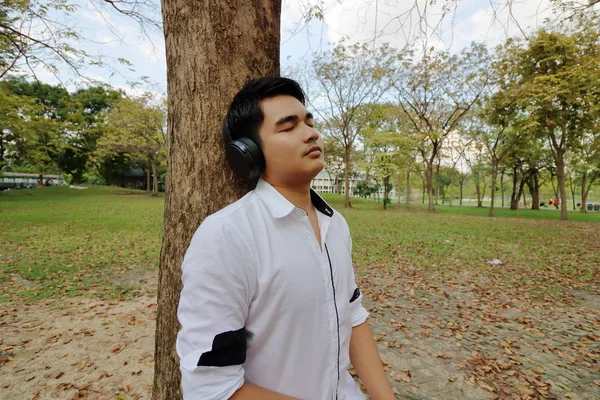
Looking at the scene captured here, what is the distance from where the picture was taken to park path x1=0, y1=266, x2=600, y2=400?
3.23 metres

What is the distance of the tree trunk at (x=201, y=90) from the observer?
4.98 feet

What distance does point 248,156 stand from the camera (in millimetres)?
1310

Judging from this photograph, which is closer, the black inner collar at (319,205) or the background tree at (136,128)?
the black inner collar at (319,205)

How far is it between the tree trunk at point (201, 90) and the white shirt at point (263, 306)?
1.26 ft

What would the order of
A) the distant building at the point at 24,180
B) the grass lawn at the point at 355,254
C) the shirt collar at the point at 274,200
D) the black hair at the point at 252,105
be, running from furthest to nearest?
the distant building at the point at 24,180 → the grass lawn at the point at 355,254 → the black hair at the point at 252,105 → the shirt collar at the point at 274,200

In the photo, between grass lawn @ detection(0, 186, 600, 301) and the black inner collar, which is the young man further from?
grass lawn @ detection(0, 186, 600, 301)

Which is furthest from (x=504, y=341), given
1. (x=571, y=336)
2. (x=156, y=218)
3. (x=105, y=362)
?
(x=156, y=218)

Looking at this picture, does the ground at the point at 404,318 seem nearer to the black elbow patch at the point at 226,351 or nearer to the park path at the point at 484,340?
the park path at the point at 484,340

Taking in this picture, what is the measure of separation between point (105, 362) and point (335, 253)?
12.2 ft

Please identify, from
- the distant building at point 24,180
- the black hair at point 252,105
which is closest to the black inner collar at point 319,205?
the black hair at point 252,105

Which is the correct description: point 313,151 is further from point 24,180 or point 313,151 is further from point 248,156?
point 24,180

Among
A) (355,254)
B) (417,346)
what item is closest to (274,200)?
(417,346)

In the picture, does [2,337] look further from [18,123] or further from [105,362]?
[18,123]

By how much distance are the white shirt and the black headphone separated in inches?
3.0
